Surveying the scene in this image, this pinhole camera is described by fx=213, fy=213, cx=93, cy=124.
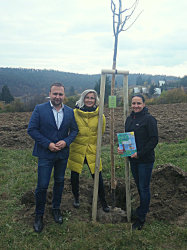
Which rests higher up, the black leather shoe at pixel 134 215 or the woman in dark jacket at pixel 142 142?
the woman in dark jacket at pixel 142 142

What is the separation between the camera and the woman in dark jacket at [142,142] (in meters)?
3.24

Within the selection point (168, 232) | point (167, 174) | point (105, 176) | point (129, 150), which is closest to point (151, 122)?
point (129, 150)

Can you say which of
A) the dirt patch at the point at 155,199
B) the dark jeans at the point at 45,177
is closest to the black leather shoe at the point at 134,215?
the dirt patch at the point at 155,199

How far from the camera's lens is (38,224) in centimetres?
338

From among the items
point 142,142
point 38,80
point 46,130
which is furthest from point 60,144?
point 38,80

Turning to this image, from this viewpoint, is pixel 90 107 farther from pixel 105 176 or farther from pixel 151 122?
pixel 105 176

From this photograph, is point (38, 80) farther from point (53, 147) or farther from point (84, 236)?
point (84, 236)

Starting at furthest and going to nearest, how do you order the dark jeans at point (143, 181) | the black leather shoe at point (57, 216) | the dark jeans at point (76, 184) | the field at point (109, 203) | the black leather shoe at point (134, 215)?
the black leather shoe at point (134, 215) → the dark jeans at point (76, 184) → the black leather shoe at point (57, 216) → the dark jeans at point (143, 181) → the field at point (109, 203)

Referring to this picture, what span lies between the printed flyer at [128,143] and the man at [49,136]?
2.56ft

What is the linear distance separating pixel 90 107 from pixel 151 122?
1034 mm

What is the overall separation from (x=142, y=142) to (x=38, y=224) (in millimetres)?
2094

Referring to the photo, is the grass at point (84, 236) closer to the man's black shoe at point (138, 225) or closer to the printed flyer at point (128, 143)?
the man's black shoe at point (138, 225)

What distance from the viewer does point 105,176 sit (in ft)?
18.6

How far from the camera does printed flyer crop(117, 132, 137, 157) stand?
3353 millimetres
